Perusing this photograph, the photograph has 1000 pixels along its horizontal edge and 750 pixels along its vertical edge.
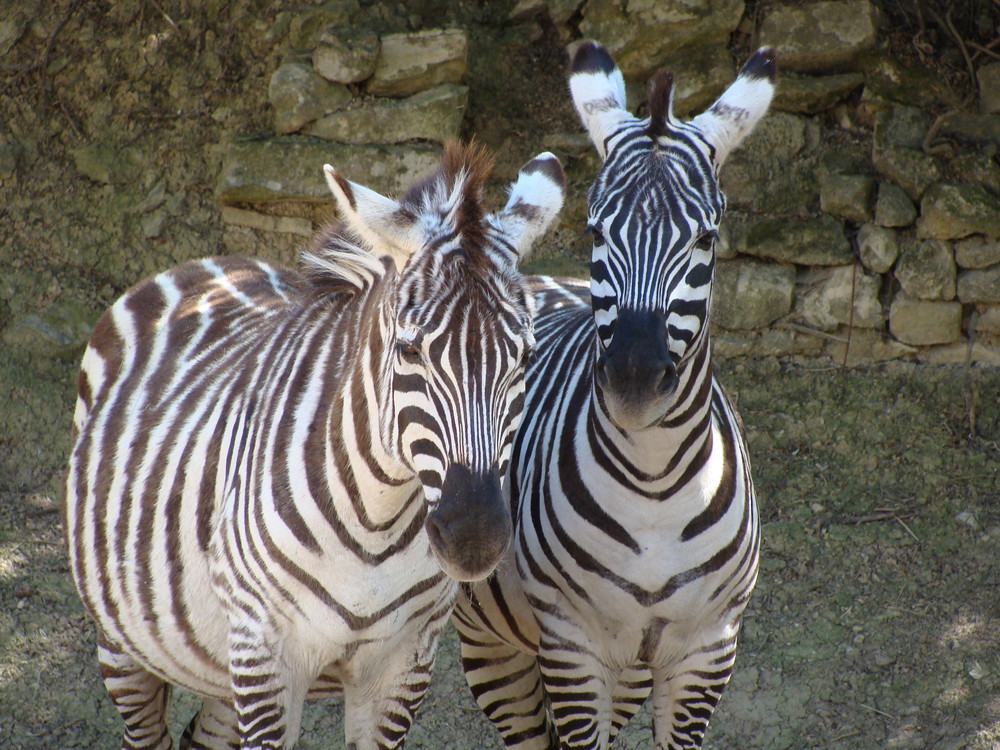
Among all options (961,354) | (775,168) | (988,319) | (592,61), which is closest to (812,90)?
(775,168)

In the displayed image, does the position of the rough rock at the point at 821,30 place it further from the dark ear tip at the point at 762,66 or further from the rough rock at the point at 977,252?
the dark ear tip at the point at 762,66

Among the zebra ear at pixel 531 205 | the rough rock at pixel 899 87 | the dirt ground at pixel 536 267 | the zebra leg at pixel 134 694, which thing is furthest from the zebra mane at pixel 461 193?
the rough rock at pixel 899 87

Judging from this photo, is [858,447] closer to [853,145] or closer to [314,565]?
[853,145]

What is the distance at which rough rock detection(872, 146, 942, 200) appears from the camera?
6.57 meters

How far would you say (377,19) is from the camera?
23.1ft

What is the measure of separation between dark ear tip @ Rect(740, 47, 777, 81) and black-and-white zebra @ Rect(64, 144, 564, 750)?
1052 millimetres

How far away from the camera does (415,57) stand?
267 inches

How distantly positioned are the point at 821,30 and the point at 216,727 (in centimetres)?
559

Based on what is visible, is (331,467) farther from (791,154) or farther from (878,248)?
(791,154)

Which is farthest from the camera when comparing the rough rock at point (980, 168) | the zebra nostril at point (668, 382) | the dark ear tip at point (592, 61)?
the rough rock at point (980, 168)

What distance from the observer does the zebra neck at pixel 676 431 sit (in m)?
3.22

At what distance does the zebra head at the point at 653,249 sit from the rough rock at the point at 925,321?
3505mm

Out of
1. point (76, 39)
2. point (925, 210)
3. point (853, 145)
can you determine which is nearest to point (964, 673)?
point (925, 210)

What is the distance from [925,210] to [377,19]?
12.5ft
